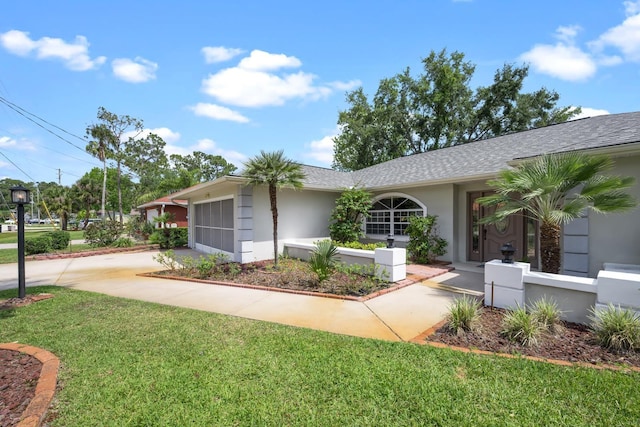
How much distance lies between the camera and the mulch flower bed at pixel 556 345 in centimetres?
349

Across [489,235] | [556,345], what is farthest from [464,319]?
[489,235]

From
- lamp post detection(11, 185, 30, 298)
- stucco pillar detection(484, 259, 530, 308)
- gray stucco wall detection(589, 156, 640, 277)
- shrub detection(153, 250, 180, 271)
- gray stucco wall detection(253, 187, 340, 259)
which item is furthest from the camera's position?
gray stucco wall detection(253, 187, 340, 259)

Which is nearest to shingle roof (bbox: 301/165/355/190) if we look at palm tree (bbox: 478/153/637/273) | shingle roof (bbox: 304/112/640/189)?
shingle roof (bbox: 304/112/640/189)

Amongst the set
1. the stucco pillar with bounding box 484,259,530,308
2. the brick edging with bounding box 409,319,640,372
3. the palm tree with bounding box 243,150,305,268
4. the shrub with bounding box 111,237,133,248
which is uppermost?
the palm tree with bounding box 243,150,305,268

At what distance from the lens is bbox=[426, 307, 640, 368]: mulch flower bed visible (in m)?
3.49

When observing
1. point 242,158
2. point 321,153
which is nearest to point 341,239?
point 242,158

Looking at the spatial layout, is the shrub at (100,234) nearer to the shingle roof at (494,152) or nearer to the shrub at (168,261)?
the shrub at (168,261)

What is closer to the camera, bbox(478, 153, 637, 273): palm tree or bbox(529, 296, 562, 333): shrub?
bbox(529, 296, 562, 333): shrub

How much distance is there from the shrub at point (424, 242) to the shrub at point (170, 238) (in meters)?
13.1

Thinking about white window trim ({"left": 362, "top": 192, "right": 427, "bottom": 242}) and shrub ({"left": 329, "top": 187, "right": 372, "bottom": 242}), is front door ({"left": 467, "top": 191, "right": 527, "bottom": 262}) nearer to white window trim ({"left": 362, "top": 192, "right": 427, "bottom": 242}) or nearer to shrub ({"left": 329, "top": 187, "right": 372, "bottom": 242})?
white window trim ({"left": 362, "top": 192, "right": 427, "bottom": 242})

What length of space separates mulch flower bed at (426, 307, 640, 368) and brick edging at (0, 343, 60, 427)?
4222mm

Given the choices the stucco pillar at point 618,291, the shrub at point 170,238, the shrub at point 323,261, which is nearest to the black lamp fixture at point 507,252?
the stucco pillar at point 618,291

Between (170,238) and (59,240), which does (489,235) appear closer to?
(170,238)

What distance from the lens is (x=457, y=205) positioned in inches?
404
